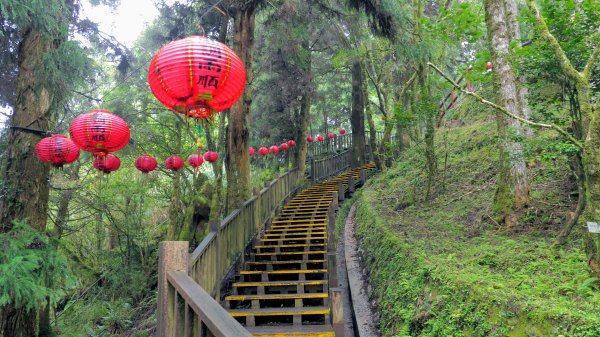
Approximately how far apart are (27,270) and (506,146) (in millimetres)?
6507

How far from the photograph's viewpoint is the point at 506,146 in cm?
594

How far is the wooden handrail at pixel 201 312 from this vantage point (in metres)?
1.41

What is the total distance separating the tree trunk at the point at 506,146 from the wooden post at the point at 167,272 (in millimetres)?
5038

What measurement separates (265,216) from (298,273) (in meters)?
2.67

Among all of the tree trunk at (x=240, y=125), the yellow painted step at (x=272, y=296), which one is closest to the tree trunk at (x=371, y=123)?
the tree trunk at (x=240, y=125)

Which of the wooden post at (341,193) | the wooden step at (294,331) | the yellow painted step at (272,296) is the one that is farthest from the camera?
the wooden post at (341,193)

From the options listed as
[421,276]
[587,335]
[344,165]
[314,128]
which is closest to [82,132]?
[421,276]

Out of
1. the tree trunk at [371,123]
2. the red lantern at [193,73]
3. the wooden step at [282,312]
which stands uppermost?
the tree trunk at [371,123]

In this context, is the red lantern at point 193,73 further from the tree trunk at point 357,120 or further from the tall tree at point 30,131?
the tree trunk at point 357,120

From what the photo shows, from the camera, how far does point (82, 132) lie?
193 inches

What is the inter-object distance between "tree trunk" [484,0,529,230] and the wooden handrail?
5.14 meters

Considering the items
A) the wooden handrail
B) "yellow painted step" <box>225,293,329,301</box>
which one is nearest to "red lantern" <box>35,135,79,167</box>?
"yellow painted step" <box>225,293,329,301</box>

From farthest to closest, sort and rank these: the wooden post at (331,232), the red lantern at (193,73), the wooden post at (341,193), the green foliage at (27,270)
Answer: the wooden post at (341,193) → the wooden post at (331,232) → the green foliage at (27,270) → the red lantern at (193,73)

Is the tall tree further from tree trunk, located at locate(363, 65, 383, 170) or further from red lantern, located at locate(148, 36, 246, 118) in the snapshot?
tree trunk, located at locate(363, 65, 383, 170)
